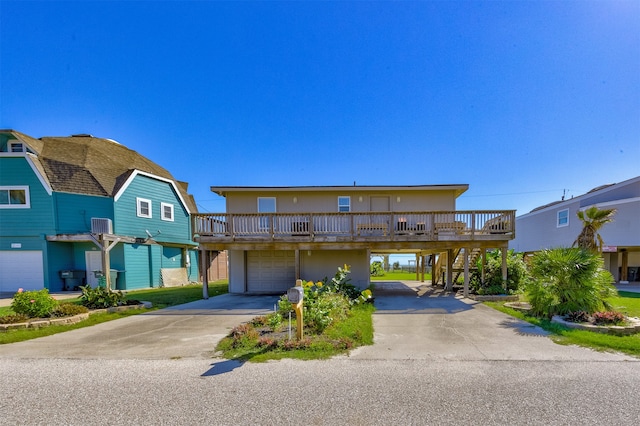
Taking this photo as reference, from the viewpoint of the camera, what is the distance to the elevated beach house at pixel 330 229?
10031 mm

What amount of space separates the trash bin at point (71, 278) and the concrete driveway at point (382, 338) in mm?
9328

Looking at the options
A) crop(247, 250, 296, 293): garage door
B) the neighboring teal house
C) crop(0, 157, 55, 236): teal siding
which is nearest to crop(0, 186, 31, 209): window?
the neighboring teal house

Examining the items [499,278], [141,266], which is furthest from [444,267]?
[141,266]

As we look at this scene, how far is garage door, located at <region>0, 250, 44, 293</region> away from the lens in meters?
12.9

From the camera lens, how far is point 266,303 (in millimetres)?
9445

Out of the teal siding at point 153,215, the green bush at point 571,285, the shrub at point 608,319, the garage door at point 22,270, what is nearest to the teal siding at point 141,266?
the teal siding at point 153,215

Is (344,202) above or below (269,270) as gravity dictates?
above

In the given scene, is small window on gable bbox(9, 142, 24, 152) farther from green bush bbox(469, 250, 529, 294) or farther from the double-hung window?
green bush bbox(469, 250, 529, 294)

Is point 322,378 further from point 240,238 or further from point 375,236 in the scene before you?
point 240,238

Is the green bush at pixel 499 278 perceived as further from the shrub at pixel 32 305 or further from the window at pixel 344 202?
the shrub at pixel 32 305

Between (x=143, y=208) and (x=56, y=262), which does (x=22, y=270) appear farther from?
(x=143, y=208)

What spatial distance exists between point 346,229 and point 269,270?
453 cm

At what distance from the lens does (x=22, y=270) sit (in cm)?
1295

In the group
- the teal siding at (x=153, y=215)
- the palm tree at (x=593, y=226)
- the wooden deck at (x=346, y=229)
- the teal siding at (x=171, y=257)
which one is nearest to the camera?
the palm tree at (x=593, y=226)
